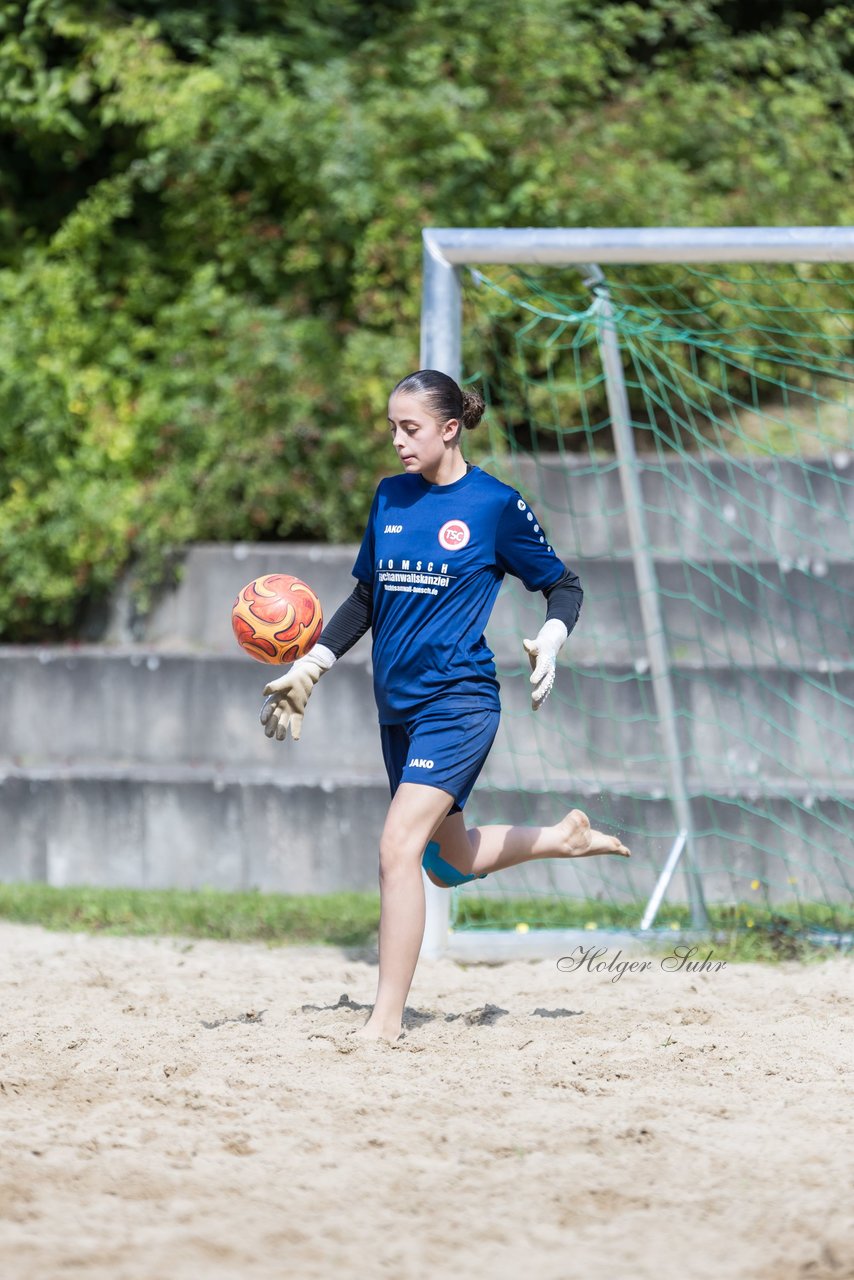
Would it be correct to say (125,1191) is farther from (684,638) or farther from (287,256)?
(287,256)

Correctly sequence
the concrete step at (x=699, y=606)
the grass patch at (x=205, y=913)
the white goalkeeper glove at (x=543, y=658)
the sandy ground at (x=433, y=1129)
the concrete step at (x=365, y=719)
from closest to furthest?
the sandy ground at (x=433, y=1129) → the white goalkeeper glove at (x=543, y=658) → the grass patch at (x=205, y=913) → the concrete step at (x=365, y=719) → the concrete step at (x=699, y=606)

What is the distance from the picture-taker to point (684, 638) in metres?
7.64

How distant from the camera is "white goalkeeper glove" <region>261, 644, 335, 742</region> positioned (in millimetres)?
4305

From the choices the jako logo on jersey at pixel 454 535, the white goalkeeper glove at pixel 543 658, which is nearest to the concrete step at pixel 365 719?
the white goalkeeper glove at pixel 543 658

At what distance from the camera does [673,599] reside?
7750 mm

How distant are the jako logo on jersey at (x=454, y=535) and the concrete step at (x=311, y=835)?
94.2 inches

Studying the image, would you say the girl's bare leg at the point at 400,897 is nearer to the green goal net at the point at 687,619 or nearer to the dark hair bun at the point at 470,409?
the dark hair bun at the point at 470,409

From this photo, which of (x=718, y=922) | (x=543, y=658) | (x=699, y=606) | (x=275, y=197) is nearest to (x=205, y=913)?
(x=718, y=922)

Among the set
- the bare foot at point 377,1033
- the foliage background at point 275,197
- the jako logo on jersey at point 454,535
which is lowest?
the bare foot at point 377,1033

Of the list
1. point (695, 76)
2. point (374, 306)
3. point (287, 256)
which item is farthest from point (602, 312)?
point (695, 76)

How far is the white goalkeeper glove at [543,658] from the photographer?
419 centimetres

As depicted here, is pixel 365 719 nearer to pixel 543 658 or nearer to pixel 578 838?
pixel 578 838

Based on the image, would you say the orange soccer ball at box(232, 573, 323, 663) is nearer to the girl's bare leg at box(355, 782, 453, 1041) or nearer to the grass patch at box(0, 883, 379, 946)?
the girl's bare leg at box(355, 782, 453, 1041)

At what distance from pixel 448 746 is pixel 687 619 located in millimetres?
3812
